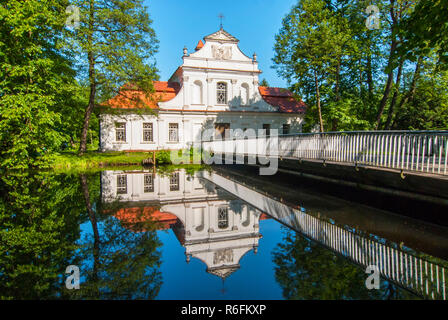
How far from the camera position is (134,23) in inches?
782

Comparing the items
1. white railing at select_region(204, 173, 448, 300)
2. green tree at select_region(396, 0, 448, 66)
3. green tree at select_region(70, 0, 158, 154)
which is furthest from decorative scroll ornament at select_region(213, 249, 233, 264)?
green tree at select_region(70, 0, 158, 154)

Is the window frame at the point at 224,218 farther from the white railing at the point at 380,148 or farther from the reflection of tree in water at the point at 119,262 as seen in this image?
the white railing at the point at 380,148

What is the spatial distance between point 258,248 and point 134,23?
67.8ft

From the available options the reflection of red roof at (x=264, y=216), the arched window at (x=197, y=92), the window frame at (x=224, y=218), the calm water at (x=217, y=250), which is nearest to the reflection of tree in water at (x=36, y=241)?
the calm water at (x=217, y=250)

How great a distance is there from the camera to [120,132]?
89.5 feet

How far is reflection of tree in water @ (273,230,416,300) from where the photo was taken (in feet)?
8.90

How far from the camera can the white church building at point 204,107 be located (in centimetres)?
2734

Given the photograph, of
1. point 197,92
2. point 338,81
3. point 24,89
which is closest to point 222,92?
point 197,92

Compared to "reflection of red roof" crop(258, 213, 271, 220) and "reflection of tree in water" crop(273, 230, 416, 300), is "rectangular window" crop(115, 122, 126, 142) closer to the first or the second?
"reflection of red roof" crop(258, 213, 271, 220)

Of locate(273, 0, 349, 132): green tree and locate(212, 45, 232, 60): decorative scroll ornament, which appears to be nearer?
locate(273, 0, 349, 132): green tree

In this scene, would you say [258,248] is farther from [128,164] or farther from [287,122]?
[287,122]

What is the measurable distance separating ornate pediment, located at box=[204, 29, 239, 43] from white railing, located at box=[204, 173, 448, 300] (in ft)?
88.2

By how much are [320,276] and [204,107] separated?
2706 centimetres
